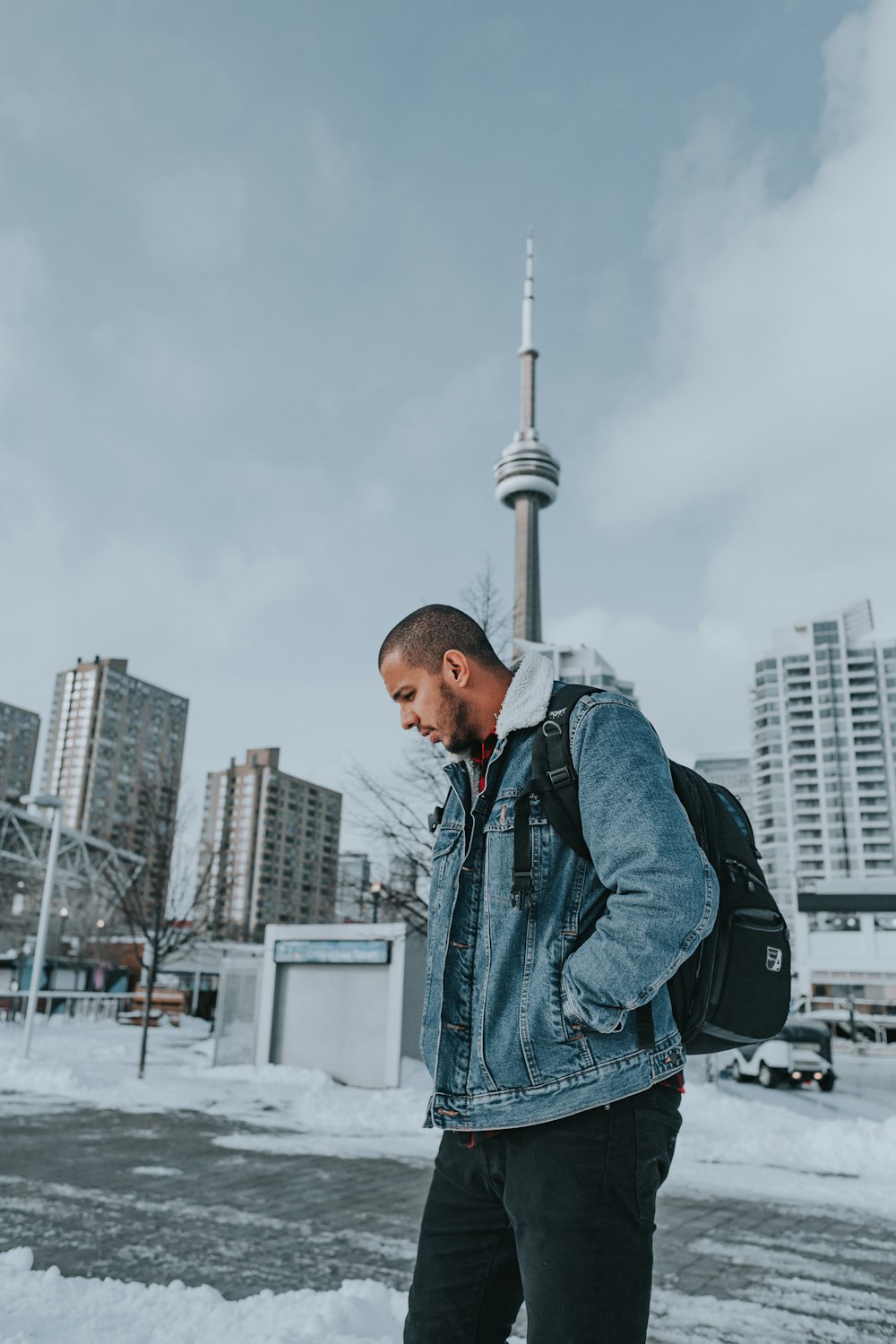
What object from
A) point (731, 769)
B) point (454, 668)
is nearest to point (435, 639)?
point (454, 668)

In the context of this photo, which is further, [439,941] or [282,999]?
[282,999]

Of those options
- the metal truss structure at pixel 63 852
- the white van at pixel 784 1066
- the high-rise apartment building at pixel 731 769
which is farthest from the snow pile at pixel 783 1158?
the high-rise apartment building at pixel 731 769

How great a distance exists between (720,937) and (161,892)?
2089 centimetres

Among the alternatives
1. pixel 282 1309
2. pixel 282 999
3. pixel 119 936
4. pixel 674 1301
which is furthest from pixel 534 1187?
pixel 119 936

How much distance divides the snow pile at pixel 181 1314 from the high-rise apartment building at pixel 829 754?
137m

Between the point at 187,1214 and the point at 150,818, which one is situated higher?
the point at 150,818

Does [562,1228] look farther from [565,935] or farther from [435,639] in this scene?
[435,639]

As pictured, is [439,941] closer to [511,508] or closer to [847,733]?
[511,508]

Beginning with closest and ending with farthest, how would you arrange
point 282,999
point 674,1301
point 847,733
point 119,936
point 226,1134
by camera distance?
point 674,1301, point 226,1134, point 282,999, point 119,936, point 847,733

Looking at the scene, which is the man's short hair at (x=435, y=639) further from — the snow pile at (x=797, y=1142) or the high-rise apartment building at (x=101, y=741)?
the high-rise apartment building at (x=101, y=741)

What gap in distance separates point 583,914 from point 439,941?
1.17 feet

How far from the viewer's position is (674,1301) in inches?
207

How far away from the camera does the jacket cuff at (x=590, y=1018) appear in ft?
6.06

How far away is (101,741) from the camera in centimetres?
12544
